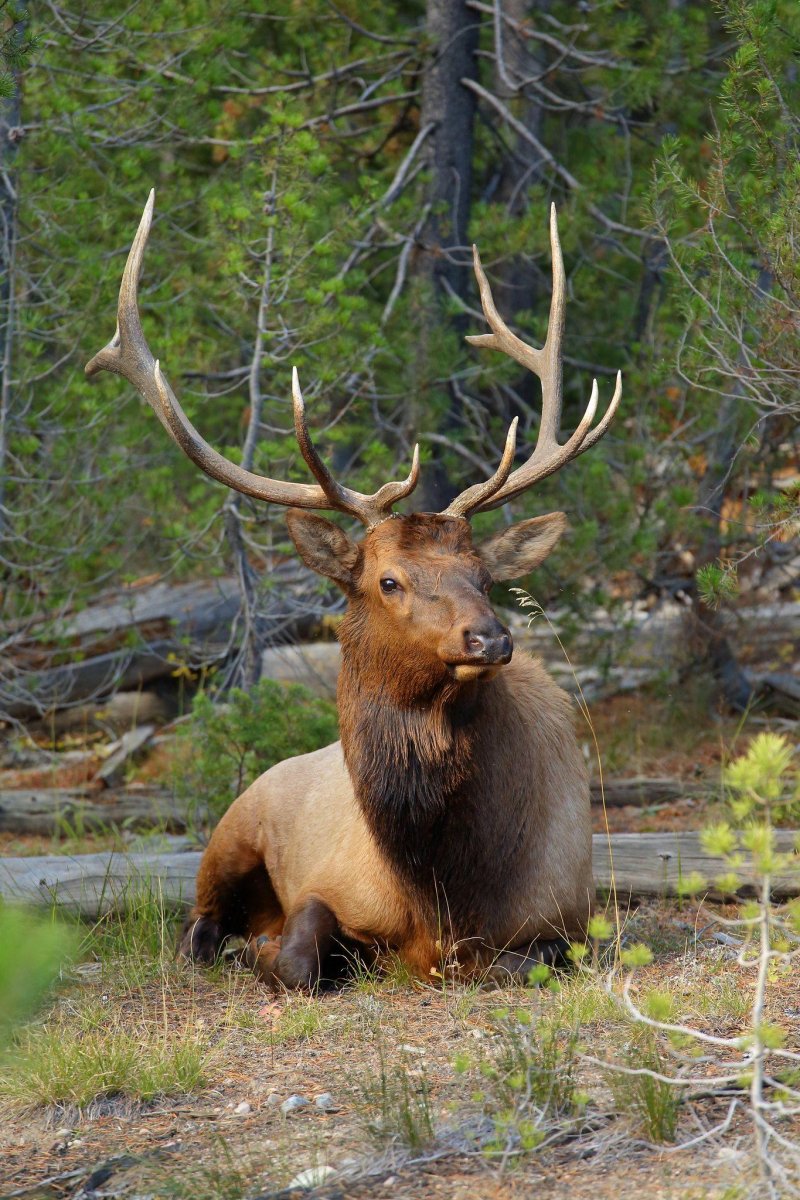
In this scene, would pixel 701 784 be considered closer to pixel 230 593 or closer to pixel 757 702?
pixel 757 702

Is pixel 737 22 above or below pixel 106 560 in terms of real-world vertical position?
above

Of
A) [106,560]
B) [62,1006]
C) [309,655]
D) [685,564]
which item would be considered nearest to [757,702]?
[685,564]

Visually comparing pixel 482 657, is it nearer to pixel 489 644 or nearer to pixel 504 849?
pixel 489 644

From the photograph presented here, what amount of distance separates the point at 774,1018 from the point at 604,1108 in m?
0.90

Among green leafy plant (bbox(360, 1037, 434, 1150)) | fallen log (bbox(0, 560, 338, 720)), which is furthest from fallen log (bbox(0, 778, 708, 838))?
green leafy plant (bbox(360, 1037, 434, 1150))

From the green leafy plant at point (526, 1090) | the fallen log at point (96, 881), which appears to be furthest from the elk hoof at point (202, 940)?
the green leafy plant at point (526, 1090)

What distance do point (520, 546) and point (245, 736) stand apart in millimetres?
2371

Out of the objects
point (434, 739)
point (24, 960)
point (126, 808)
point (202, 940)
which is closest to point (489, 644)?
point (434, 739)

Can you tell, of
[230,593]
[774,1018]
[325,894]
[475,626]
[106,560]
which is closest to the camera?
[774,1018]

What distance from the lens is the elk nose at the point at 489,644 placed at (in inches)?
175

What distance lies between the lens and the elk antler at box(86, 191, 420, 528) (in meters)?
5.12

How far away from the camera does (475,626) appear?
14.9 ft

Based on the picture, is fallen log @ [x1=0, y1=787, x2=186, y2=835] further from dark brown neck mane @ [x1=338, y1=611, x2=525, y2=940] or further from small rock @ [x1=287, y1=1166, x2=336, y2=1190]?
small rock @ [x1=287, y1=1166, x2=336, y2=1190]

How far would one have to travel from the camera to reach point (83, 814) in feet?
25.8
